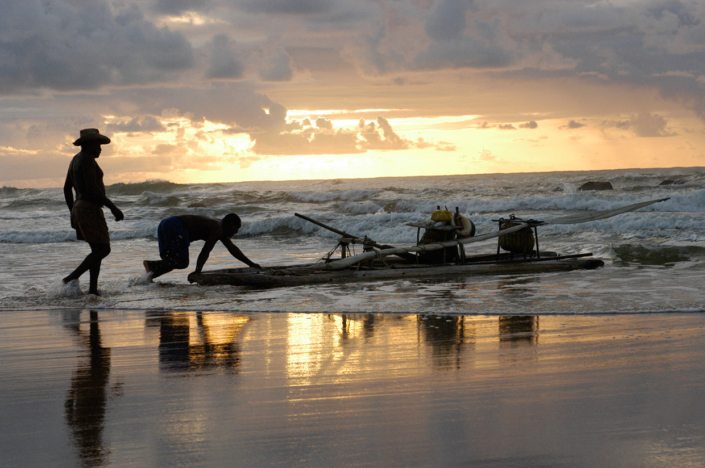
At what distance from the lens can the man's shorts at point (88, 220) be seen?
24.6 feet

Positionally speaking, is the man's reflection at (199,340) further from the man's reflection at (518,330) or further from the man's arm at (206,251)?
the man's reflection at (518,330)

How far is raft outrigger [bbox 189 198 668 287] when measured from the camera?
8234 mm

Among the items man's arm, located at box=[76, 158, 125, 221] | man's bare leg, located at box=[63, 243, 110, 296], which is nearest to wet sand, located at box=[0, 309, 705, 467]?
man's bare leg, located at box=[63, 243, 110, 296]

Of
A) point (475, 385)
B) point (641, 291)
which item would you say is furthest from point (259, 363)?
point (641, 291)

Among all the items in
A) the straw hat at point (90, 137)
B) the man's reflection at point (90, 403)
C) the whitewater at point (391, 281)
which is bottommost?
the man's reflection at point (90, 403)

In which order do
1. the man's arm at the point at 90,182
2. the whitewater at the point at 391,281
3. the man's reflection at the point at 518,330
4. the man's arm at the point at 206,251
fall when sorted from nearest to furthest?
1. the man's reflection at the point at 518,330
2. the whitewater at the point at 391,281
3. the man's arm at the point at 90,182
4. the man's arm at the point at 206,251

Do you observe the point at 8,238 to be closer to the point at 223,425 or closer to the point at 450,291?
the point at 450,291

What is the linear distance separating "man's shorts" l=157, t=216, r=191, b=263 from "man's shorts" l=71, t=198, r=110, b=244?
762 mm

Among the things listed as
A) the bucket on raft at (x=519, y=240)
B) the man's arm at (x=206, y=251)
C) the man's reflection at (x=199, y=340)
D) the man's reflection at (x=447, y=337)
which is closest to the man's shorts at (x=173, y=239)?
the man's arm at (x=206, y=251)

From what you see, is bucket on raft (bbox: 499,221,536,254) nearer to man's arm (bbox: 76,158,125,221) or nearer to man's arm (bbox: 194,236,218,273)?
man's arm (bbox: 194,236,218,273)

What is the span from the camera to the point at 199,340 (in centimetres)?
523

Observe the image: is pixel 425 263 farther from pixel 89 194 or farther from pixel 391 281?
pixel 89 194

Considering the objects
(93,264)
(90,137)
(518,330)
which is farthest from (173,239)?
(518,330)

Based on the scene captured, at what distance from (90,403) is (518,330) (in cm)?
342
